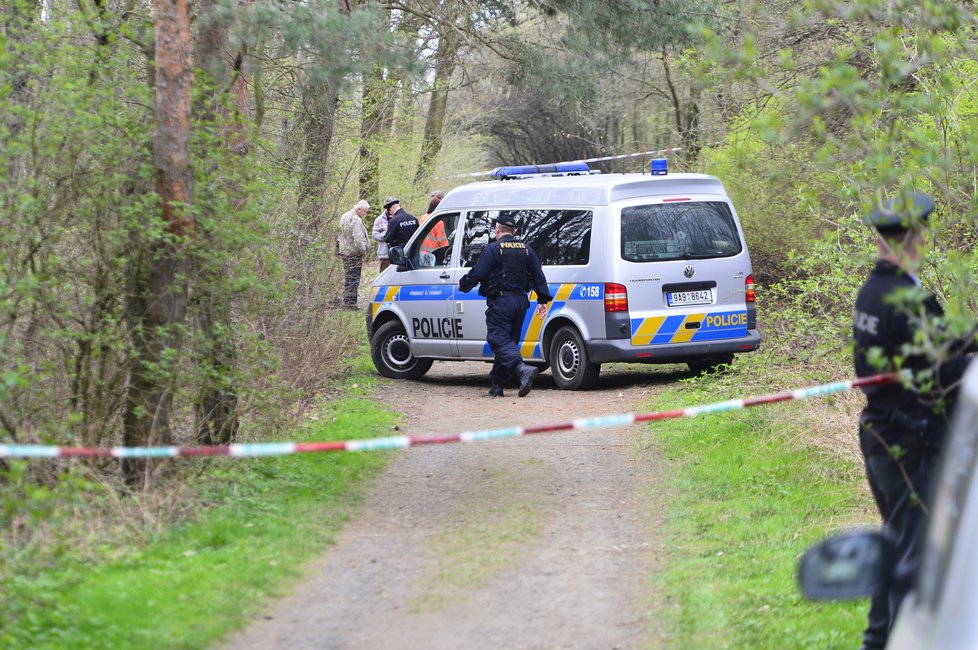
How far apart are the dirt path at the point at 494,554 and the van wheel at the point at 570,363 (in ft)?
5.25

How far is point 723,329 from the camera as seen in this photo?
1373 cm

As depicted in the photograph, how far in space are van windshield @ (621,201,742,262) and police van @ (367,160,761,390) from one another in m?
0.01

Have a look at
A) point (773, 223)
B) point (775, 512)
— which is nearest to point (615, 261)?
point (775, 512)

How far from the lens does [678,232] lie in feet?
44.5

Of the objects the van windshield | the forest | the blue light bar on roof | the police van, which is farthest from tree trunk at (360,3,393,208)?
the forest

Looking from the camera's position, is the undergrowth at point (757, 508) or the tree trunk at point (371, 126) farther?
the tree trunk at point (371, 126)

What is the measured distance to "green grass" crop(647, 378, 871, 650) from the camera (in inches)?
242

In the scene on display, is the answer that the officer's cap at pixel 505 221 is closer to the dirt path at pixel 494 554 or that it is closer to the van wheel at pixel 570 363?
the van wheel at pixel 570 363

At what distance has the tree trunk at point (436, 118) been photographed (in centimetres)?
1902

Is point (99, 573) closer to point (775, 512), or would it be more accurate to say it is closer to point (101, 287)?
point (101, 287)

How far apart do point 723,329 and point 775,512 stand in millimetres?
5431

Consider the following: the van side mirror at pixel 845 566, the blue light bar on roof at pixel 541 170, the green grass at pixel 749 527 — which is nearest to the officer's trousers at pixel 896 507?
the green grass at pixel 749 527

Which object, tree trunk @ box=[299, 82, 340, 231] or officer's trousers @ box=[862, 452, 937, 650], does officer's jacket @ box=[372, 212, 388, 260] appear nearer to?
tree trunk @ box=[299, 82, 340, 231]

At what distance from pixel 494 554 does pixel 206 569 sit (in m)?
1.67
